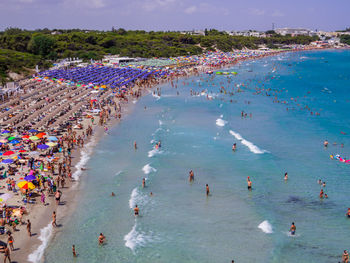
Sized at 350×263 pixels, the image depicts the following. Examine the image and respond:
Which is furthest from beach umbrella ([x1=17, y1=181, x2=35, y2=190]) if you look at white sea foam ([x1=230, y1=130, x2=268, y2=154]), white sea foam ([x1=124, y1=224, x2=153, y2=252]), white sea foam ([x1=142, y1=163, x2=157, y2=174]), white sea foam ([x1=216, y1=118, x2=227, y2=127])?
white sea foam ([x1=216, y1=118, x2=227, y2=127])

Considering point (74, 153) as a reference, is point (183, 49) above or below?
above

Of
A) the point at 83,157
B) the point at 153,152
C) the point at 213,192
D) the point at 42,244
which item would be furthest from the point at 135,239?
the point at 153,152

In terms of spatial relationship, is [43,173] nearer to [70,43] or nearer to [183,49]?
[70,43]

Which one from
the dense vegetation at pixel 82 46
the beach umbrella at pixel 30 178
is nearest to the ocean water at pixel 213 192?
the beach umbrella at pixel 30 178

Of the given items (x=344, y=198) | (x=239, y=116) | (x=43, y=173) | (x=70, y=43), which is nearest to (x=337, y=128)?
(x=239, y=116)

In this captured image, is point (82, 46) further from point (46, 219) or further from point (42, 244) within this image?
point (42, 244)

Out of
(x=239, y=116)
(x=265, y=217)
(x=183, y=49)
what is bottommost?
(x=265, y=217)
